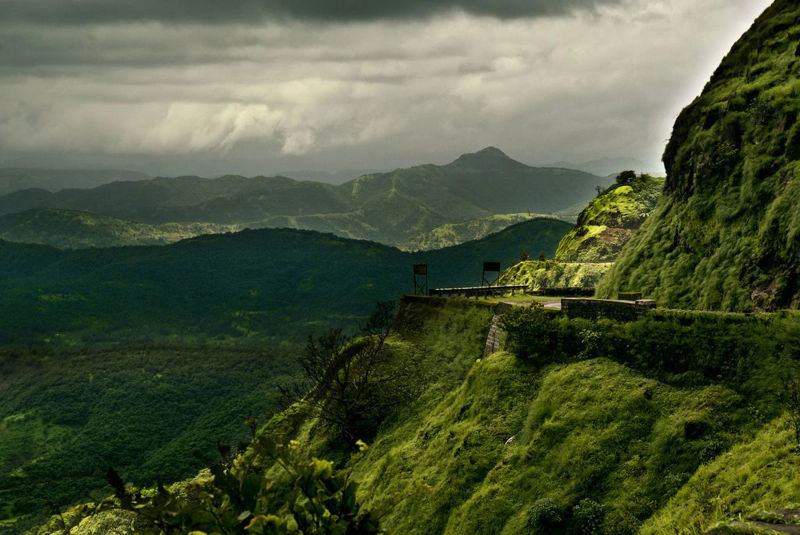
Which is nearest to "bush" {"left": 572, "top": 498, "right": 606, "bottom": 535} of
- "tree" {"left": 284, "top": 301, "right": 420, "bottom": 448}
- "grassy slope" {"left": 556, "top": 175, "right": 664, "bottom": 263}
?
"tree" {"left": 284, "top": 301, "right": 420, "bottom": 448}

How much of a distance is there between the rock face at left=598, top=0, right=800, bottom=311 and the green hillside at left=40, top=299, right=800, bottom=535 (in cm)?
1197

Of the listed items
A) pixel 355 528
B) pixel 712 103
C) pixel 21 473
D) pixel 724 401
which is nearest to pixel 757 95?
pixel 712 103

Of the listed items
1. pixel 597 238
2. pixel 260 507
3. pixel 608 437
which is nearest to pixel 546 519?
pixel 608 437

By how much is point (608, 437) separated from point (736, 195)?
1163 inches

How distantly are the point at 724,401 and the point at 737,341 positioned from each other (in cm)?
351

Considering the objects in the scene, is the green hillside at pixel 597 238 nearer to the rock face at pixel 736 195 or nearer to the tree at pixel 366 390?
the rock face at pixel 736 195

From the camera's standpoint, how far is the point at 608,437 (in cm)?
2889

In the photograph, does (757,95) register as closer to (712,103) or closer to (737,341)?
(712,103)

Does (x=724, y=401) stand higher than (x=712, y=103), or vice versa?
(x=712, y=103)

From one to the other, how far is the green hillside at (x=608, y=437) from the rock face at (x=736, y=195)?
11975 millimetres

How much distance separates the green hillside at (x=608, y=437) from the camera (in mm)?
23531

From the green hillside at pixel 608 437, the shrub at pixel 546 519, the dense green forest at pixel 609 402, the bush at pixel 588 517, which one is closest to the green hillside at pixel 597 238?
the dense green forest at pixel 609 402

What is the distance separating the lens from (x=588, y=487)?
27375mm

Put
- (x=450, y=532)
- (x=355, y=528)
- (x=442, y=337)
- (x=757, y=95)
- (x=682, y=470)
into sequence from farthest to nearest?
1. (x=442, y=337)
2. (x=757, y=95)
3. (x=450, y=532)
4. (x=682, y=470)
5. (x=355, y=528)
